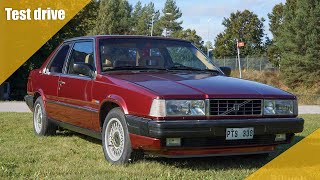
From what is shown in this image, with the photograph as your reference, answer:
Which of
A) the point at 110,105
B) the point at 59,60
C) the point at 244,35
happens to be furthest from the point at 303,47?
the point at 110,105

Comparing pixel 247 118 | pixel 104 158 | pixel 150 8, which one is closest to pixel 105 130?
pixel 104 158

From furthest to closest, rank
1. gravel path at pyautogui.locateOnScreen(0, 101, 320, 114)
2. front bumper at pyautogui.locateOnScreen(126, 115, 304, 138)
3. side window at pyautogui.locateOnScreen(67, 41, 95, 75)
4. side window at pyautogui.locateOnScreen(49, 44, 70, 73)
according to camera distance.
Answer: gravel path at pyautogui.locateOnScreen(0, 101, 320, 114) → side window at pyautogui.locateOnScreen(49, 44, 70, 73) → side window at pyautogui.locateOnScreen(67, 41, 95, 75) → front bumper at pyautogui.locateOnScreen(126, 115, 304, 138)

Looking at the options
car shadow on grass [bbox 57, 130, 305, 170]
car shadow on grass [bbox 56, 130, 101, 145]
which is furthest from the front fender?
car shadow on grass [bbox 56, 130, 101, 145]

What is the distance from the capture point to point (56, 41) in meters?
30.3

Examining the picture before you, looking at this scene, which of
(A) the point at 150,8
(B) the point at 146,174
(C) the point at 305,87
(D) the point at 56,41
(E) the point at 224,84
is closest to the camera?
(B) the point at 146,174

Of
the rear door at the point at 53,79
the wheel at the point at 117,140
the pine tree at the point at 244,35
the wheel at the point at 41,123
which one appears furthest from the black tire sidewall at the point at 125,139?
the pine tree at the point at 244,35

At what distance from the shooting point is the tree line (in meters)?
32.2

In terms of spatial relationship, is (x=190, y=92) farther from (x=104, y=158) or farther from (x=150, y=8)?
(x=150, y=8)

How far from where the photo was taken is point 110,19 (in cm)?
7156

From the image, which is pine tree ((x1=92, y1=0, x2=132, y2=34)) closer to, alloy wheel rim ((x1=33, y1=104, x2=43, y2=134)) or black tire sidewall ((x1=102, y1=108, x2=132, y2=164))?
alloy wheel rim ((x1=33, y1=104, x2=43, y2=134))

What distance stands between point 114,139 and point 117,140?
0.17 feet

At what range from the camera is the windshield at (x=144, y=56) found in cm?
612

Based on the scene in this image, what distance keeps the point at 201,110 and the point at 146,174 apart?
0.86 meters

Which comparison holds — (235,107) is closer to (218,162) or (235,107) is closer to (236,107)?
(236,107)
